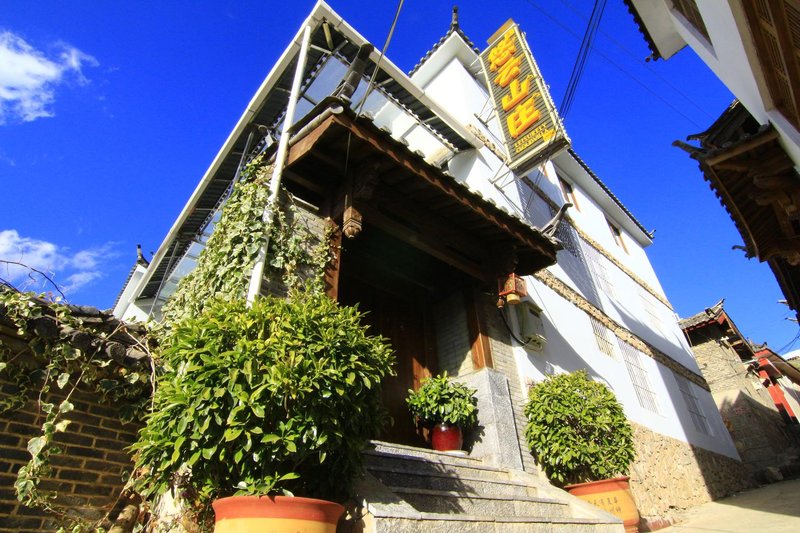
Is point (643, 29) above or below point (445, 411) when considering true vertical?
above

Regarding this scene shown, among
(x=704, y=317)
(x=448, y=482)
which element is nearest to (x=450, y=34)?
(x=448, y=482)

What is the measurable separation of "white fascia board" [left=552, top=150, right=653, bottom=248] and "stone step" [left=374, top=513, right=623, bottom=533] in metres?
9.99

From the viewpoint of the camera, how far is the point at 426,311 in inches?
277

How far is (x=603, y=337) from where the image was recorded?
960cm

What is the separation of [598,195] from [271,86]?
39.7ft

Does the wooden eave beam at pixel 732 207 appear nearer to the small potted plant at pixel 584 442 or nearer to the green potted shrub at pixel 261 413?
the small potted plant at pixel 584 442

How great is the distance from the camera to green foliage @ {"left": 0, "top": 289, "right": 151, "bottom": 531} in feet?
9.54

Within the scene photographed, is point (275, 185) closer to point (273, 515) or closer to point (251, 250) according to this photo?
point (251, 250)

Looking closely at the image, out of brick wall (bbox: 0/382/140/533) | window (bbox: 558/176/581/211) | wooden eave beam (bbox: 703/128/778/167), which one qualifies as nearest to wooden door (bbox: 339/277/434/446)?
brick wall (bbox: 0/382/140/533)

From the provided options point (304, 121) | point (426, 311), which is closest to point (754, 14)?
point (304, 121)

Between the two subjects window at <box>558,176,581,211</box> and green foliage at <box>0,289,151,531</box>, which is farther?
window at <box>558,176,581,211</box>

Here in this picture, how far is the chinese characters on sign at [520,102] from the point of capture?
325 inches

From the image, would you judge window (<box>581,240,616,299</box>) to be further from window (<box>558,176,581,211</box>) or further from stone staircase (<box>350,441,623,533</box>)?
stone staircase (<box>350,441,623,533</box>)

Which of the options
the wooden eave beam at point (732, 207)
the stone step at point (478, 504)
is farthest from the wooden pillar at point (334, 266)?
the wooden eave beam at point (732, 207)
